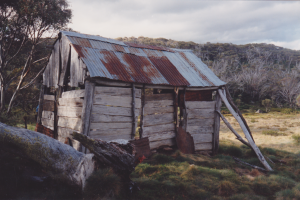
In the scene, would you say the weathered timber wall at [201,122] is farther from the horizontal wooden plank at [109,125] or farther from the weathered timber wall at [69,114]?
the weathered timber wall at [69,114]

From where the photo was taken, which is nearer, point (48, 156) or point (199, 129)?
point (48, 156)

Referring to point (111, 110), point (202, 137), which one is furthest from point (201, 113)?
point (111, 110)

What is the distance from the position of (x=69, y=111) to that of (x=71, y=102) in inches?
13.9

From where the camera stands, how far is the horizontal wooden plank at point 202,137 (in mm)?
9742

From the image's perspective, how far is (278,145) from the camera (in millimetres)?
12352

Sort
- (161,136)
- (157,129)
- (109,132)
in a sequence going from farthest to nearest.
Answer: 1. (161,136)
2. (157,129)
3. (109,132)

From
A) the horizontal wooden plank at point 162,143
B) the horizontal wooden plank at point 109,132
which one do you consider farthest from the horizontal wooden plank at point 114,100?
the horizontal wooden plank at point 162,143

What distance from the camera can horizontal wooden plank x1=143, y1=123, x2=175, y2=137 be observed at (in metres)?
8.53

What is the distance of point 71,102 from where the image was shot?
7.90 metres

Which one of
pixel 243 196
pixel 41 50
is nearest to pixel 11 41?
pixel 41 50

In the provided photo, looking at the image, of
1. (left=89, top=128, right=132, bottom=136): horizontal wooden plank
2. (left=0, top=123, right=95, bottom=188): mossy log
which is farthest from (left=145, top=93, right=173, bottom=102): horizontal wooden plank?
(left=0, top=123, right=95, bottom=188): mossy log

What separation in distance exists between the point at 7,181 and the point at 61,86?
5334mm

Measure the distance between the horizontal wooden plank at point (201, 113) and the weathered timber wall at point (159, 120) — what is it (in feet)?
2.95

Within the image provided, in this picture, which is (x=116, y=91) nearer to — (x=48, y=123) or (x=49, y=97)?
(x=48, y=123)
